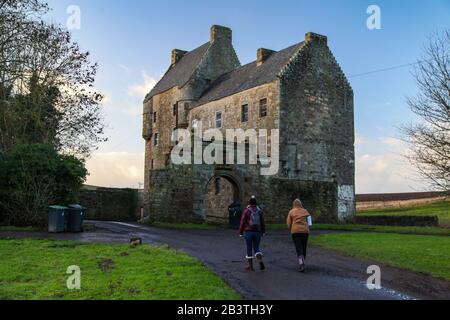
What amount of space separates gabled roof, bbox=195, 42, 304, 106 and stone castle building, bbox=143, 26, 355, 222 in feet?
0.34

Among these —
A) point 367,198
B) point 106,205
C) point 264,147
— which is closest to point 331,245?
point 264,147

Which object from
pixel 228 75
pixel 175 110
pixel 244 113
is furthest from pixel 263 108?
pixel 175 110

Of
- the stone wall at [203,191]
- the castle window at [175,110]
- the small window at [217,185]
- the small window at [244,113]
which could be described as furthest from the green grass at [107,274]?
the castle window at [175,110]

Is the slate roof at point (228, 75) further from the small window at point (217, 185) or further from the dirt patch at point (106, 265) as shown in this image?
the dirt patch at point (106, 265)

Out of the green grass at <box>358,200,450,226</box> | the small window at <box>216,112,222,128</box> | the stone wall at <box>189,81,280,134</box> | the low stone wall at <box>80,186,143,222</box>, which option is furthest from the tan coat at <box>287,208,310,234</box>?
the green grass at <box>358,200,450,226</box>

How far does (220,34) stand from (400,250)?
31.4m

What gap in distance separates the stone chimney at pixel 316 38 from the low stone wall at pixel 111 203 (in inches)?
702

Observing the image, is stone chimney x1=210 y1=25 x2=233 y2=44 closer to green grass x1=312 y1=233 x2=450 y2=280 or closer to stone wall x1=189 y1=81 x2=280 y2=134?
stone wall x1=189 y1=81 x2=280 y2=134

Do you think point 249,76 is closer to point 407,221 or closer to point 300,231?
point 407,221

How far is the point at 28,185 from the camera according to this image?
824 inches
